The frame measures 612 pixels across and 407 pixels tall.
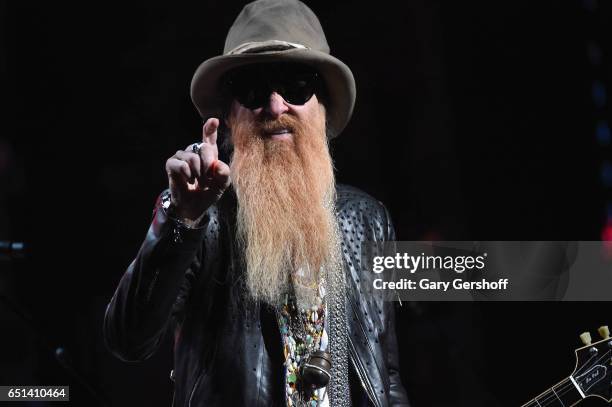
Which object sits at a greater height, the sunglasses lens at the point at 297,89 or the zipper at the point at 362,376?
the sunglasses lens at the point at 297,89

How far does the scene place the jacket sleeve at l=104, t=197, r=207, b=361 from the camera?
1716 mm

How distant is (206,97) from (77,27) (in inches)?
38.7

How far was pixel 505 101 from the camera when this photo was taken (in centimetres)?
317

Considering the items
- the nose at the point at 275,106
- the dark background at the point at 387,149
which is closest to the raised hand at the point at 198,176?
the nose at the point at 275,106

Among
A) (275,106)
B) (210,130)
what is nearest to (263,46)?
(275,106)

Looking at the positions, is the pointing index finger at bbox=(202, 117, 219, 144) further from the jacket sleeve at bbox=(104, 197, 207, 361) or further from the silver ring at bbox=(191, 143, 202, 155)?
the jacket sleeve at bbox=(104, 197, 207, 361)

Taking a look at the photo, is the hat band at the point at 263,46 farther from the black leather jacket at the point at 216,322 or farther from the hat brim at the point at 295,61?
the black leather jacket at the point at 216,322

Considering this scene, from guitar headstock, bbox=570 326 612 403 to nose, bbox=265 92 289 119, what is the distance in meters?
1.18

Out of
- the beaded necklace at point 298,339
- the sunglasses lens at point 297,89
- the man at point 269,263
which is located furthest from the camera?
the sunglasses lens at point 297,89

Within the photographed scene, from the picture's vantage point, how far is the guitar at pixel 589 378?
2385mm

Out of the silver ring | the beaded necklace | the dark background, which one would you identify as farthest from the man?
the dark background

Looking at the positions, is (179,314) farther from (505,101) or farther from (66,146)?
(505,101)

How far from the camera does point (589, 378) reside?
7.88 ft

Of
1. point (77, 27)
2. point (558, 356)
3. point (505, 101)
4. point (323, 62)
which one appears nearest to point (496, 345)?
point (558, 356)
